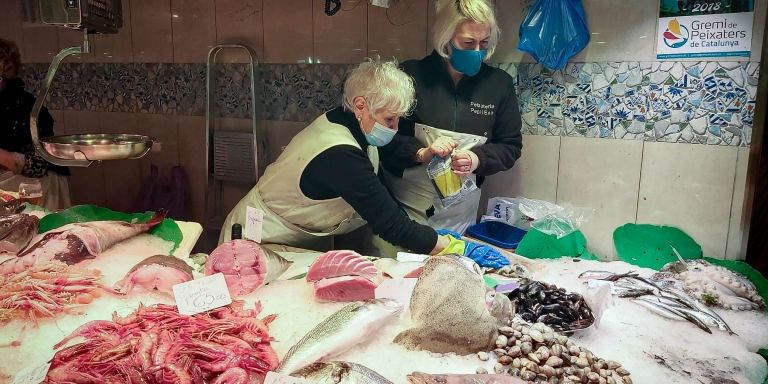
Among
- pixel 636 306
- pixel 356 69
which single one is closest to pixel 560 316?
pixel 636 306

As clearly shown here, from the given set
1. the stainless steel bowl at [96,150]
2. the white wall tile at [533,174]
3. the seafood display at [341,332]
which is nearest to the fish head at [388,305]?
the seafood display at [341,332]

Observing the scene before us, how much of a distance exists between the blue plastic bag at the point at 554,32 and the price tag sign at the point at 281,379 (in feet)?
6.10

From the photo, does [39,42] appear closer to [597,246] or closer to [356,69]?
[356,69]

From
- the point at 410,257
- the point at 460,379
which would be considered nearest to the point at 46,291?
the point at 410,257

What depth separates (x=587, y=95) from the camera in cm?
254

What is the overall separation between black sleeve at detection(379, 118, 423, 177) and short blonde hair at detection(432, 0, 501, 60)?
38 cm

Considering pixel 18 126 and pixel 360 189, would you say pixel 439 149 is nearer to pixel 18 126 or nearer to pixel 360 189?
pixel 360 189

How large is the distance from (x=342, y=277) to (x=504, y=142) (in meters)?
1.10

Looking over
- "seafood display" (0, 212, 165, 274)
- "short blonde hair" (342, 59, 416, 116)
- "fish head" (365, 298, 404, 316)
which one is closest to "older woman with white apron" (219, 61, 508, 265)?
"short blonde hair" (342, 59, 416, 116)

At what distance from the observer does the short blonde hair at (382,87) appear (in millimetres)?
2510

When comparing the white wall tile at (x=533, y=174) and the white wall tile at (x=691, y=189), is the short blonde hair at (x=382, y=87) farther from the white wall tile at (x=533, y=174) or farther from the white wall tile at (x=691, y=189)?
the white wall tile at (x=691, y=189)

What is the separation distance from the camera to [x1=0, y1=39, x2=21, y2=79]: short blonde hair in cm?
324

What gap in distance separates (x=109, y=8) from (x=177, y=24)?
20.8 inches

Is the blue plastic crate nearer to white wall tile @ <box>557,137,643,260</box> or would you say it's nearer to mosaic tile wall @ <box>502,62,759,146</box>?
white wall tile @ <box>557,137,643,260</box>
